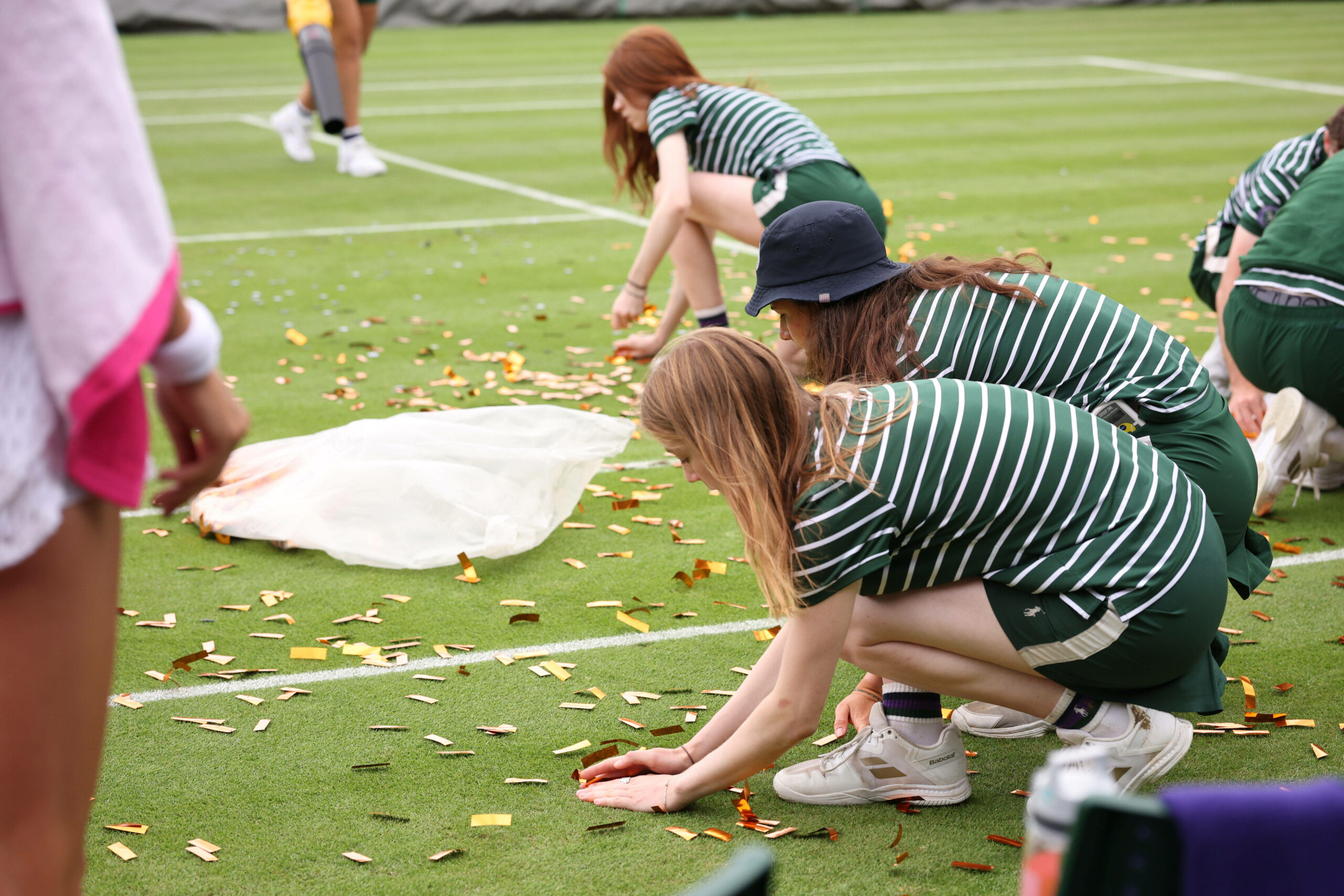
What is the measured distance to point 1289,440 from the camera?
4.14 m

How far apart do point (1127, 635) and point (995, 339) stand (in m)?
0.78

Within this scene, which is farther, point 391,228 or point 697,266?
point 391,228

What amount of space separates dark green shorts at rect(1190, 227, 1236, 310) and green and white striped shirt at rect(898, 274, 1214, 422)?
2424mm

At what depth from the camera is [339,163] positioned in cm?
1060

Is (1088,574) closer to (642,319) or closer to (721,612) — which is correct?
(721,612)

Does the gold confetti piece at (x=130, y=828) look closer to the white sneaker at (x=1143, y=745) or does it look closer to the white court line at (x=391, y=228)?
the white sneaker at (x=1143, y=745)

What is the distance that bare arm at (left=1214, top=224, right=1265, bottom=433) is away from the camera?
4668 millimetres

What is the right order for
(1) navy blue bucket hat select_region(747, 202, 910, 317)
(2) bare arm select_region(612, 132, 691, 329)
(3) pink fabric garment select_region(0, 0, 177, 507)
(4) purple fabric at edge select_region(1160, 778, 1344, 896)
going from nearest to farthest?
(4) purple fabric at edge select_region(1160, 778, 1344, 896)
(3) pink fabric garment select_region(0, 0, 177, 507)
(1) navy blue bucket hat select_region(747, 202, 910, 317)
(2) bare arm select_region(612, 132, 691, 329)

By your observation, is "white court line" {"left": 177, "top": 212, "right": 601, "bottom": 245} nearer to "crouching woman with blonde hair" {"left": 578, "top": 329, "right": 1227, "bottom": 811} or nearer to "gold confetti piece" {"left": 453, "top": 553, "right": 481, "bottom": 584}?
"gold confetti piece" {"left": 453, "top": 553, "right": 481, "bottom": 584}

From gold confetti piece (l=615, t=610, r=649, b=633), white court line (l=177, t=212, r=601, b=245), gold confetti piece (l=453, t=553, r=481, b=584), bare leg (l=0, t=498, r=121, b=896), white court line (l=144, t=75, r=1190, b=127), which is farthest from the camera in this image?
white court line (l=144, t=75, r=1190, b=127)

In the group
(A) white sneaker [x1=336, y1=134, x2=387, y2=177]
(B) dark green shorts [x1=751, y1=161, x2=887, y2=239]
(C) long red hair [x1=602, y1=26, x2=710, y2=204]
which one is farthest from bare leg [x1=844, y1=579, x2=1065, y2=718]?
(A) white sneaker [x1=336, y1=134, x2=387, y2=177]

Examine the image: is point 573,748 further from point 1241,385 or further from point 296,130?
point 296,130

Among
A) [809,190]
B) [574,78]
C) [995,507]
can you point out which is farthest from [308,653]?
[574,78]

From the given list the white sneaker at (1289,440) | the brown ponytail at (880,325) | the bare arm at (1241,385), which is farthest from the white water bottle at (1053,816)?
the bare arm at (1241,385)
